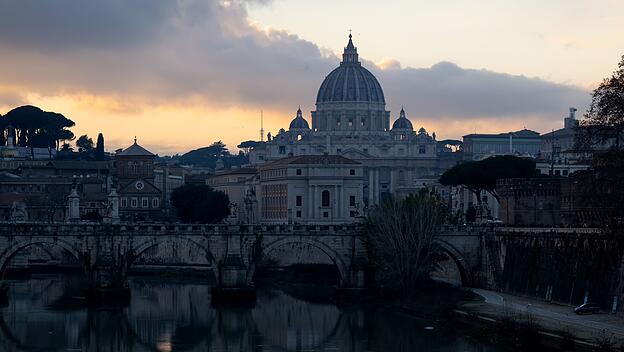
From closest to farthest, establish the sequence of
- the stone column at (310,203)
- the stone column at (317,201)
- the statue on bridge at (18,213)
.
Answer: the statue on bridge at (18,213) < the stone column at (317,201) < the stone column at (310,203)

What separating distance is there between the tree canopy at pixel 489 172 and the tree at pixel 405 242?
2699 cm

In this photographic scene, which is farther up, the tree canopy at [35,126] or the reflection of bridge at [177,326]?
the tree canopy at [35,126]

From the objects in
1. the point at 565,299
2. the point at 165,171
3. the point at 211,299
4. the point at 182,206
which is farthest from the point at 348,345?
the point at 165,171

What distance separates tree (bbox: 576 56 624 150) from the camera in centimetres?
5634

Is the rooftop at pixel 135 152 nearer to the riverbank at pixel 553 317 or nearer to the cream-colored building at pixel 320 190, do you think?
the cream-colored building at pixel 320 190

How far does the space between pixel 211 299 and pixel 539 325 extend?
2656cm

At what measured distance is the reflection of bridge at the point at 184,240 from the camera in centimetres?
7762

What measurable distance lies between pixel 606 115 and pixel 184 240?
29.9m

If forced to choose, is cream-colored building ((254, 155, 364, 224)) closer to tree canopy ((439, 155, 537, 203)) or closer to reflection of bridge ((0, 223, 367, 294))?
tree canopy ((439, 155, 537, 203))

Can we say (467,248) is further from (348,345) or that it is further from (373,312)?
(348,345)

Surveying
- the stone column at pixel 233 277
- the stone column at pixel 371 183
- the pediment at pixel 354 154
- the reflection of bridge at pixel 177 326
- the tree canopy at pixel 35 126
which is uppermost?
the tree canopy at pixel 35 126

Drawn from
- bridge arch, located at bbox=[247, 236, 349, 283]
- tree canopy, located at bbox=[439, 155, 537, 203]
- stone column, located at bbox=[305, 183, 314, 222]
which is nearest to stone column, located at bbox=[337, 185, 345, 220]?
stone column, located at bbox=[305, 183, 314, 222]

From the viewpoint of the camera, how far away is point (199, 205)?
13125cm

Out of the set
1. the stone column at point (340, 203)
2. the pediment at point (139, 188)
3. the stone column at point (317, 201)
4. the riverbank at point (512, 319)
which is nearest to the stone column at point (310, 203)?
the stone column at point (317, 201)
